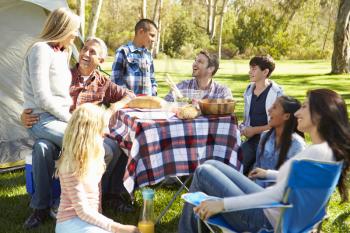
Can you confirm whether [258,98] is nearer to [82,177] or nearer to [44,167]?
[44,167]

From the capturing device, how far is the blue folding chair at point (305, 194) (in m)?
2.16

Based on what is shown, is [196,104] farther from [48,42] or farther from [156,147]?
[48,42]

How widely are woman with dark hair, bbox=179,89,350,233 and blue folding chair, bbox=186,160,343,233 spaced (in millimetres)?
48

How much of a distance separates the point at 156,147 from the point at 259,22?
2959 centimetres

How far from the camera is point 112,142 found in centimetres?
364

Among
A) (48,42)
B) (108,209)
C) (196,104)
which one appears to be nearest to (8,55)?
(48,42)

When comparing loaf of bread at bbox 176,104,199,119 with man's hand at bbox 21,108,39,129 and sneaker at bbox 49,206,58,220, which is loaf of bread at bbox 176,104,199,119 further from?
sneaker at bbox 49,206,58,220

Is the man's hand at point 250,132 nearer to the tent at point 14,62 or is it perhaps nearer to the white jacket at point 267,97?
the white jacket at point 267,97

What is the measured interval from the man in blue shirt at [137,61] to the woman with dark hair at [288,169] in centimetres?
250

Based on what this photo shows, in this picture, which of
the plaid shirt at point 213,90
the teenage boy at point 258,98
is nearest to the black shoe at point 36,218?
the plaid shirt at point 213,90

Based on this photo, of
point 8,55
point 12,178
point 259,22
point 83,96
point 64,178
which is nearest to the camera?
point 64,178

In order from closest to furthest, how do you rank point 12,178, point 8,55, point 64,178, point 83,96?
point 64,178 → point 83,96 → point 12,178 → point 8,55

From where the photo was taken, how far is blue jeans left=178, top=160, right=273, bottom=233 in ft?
8.22

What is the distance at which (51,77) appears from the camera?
135 inches
